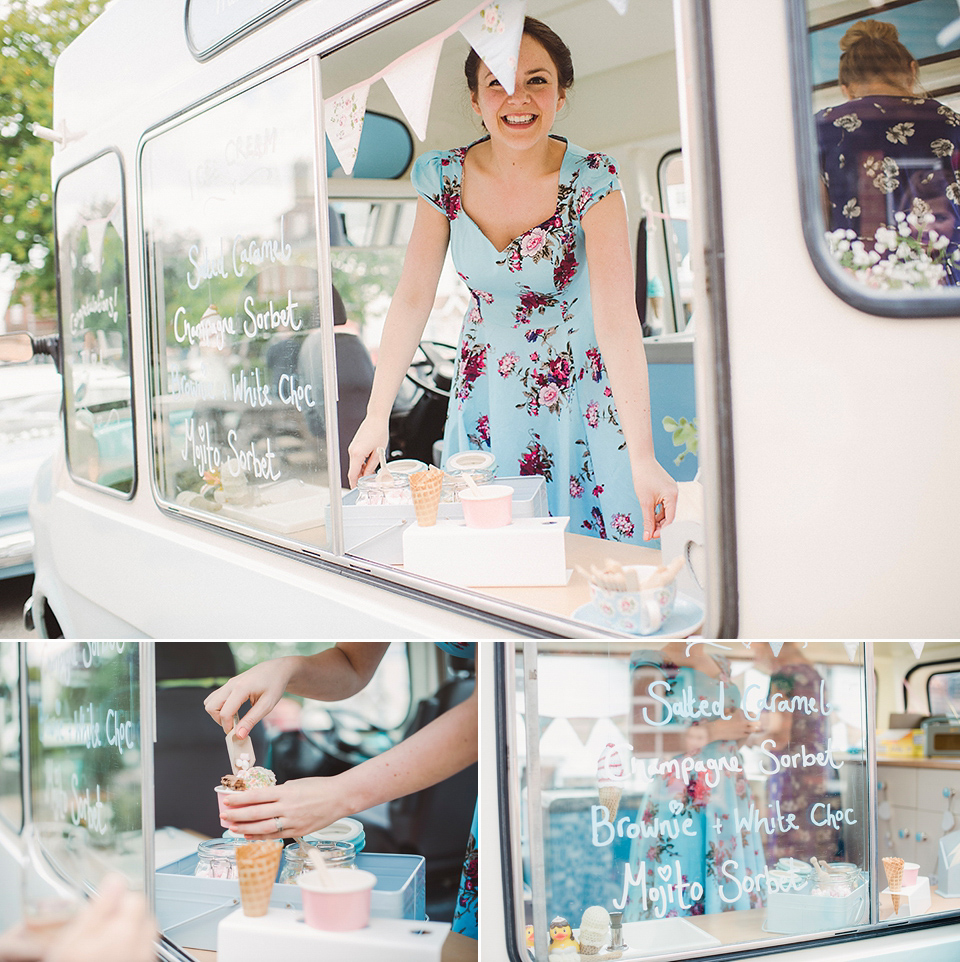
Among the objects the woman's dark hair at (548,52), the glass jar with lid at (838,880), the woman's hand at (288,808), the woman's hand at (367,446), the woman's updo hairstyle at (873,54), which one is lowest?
the glass jar with lid at (838,880)

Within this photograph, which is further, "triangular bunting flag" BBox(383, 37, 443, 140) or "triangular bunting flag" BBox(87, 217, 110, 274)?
"triangular bunting flag" BBox(87, 217, 110, 274)

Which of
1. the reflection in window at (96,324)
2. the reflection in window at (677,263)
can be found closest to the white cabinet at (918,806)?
the reflection in window at (96,324)

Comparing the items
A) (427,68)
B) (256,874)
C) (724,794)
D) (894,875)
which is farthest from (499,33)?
(894,875)

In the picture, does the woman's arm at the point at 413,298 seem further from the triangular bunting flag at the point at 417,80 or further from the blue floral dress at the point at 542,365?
the triangular bunting flag at the point at 417,80

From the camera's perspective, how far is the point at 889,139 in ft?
3.50

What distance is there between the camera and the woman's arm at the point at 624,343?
165cm

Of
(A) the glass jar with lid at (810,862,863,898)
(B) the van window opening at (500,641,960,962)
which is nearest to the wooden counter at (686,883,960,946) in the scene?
(B) the van window opening at (500,641,960,962)

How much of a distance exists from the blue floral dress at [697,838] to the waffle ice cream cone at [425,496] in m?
0.51

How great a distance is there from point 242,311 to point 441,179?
61 cm

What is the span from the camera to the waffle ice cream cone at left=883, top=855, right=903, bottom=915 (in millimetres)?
1615

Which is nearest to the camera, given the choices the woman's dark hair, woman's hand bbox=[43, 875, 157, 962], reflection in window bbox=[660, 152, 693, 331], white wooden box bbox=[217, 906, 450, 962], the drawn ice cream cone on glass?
woman's hand bbox=[43, 875, 157, 962]

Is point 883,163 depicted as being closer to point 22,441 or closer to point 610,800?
point 610,800

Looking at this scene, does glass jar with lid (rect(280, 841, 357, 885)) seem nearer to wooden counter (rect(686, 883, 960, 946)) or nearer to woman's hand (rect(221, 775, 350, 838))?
woman's hand (rect(221, 775, 350, 838))

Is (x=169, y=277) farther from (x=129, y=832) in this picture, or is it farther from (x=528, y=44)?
(x=129, y=832)
